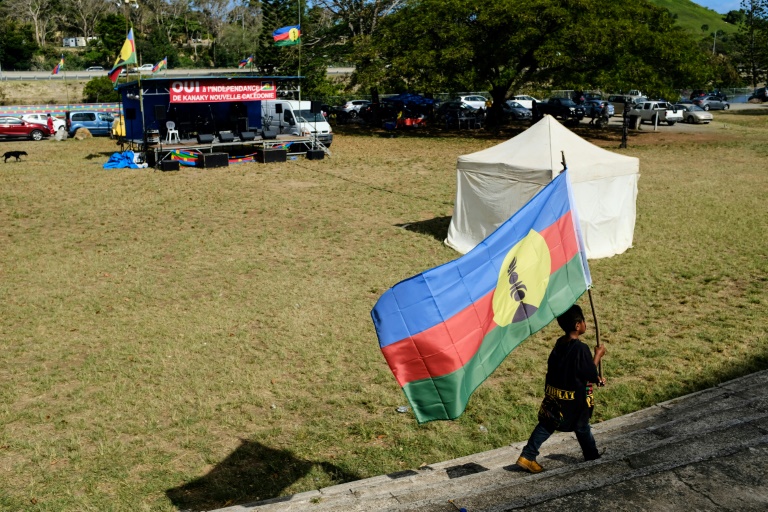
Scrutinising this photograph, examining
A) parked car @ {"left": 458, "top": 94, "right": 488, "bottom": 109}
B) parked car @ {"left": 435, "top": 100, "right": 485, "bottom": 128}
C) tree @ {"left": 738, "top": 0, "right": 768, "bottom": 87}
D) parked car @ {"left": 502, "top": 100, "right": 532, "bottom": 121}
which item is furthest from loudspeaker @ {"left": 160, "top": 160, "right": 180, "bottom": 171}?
tree @ {"left": 738, "top": 0, "right": 768, "bottom": 87}

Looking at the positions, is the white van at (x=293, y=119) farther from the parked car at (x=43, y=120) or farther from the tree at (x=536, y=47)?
the parked car at (x=43, y=120)

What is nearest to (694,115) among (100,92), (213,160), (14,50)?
(213,160)

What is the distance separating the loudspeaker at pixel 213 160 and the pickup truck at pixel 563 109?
2206 centimetres

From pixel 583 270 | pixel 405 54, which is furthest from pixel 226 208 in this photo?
pixel 405 54

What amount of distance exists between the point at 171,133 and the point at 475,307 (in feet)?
78.6

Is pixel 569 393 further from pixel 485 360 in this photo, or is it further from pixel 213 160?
pixel 213 160

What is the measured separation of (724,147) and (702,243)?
1853cm

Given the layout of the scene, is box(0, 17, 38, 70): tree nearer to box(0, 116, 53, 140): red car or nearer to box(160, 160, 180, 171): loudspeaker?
box(0, 116, 53, 140): red car

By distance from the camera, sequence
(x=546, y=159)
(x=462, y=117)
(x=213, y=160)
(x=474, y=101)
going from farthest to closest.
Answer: (x=474, y=101)
(x=462, y=117)
(x=213, y=160)
(x=546, y=159)

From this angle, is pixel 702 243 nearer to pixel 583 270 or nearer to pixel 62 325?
pixel 583 270

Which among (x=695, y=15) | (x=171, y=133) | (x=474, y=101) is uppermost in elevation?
(x=695, y=15)

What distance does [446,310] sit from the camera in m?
5.50

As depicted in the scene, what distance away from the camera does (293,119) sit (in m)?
30.1

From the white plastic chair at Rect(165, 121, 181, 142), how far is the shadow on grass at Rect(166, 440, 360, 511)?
71.4ft
